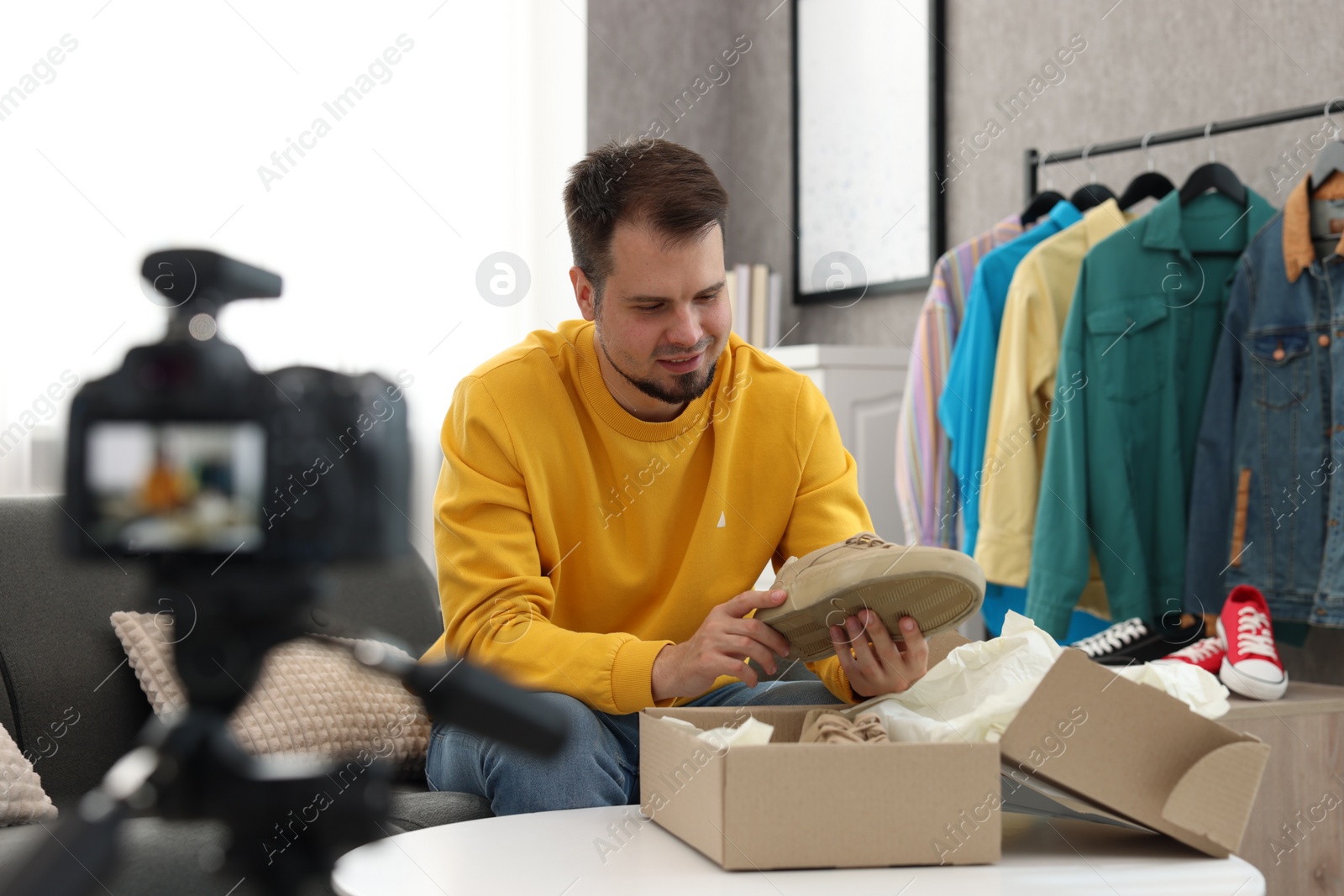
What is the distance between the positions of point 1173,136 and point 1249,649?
40.5 inches

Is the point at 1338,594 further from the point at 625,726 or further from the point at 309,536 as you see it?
the point at 309,536

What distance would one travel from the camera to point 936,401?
257cm

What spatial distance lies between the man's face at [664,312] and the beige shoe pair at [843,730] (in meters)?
0.53

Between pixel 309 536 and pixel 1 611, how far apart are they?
4.84 feet

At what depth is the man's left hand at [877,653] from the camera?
121cm

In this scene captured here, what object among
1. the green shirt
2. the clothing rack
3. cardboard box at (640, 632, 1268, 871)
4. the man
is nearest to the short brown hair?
the man

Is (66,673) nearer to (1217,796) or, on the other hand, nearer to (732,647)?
(732,647)

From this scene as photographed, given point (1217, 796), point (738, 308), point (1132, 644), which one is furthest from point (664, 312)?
point (738, 308)

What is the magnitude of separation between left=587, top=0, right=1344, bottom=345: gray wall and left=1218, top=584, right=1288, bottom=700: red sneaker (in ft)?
2.81

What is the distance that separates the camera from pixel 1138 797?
38.9 inches

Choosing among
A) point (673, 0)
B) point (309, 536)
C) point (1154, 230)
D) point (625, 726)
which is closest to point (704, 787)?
point (625, 726)

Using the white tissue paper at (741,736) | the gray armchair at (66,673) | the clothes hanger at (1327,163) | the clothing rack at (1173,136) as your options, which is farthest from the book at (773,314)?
the white tissue paper at (741,736)

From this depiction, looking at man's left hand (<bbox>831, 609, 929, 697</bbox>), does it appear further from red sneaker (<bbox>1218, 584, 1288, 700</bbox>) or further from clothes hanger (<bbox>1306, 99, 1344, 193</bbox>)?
clothes hanger (<bbox>1306, 99, 1344, 193</bbox>)

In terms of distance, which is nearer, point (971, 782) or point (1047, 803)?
point (971, 782)
